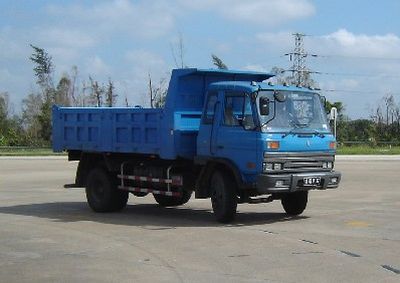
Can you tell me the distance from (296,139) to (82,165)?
19.1ft

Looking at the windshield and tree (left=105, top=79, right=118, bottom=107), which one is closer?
the windshield

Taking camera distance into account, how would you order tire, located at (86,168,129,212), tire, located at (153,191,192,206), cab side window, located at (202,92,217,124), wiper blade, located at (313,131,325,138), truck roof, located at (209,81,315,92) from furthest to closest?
tire, located at (153,191,192,206) → tire, located at (86,168,129,212) → cab side window, located at (202,92,217,124) → wiper blade, located at (313,131,325,138) → truck roof, located at (209,81,315,92)

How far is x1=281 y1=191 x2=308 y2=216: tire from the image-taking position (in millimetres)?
13852

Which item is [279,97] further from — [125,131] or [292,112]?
[125,131]

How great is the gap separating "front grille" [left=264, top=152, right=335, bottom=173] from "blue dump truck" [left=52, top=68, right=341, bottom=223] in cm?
2

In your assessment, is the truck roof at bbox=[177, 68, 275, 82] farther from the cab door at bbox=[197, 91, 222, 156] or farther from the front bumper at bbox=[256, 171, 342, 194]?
the front bumper at bbox=[256, 171, 342, 194]

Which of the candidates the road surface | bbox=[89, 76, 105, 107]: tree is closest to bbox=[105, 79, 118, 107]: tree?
bbox=[89, 76, 105, 107]: tree

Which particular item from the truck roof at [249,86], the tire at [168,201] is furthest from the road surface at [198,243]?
the truck roof at [249,86]

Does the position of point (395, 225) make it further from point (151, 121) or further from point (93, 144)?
point (93, 144)

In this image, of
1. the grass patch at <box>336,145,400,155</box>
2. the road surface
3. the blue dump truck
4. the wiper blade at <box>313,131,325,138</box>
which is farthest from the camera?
the grass patch at <box>336,145,400,155</box>

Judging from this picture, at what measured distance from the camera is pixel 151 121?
13758 mm

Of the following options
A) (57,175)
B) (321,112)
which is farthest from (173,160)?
(57,175)

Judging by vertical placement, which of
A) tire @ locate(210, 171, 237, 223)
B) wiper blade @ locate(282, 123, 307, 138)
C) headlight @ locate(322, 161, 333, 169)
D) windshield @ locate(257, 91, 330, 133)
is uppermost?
windshield @ locate(257, 91, 330, 133)

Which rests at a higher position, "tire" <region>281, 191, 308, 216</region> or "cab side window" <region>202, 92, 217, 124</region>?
"cab side window" <region>202, 92, 217, 124</region>
